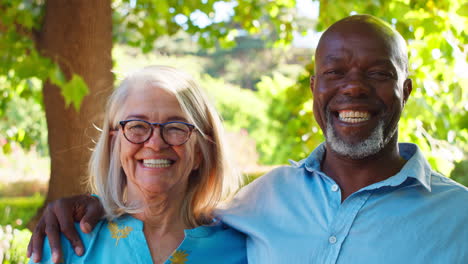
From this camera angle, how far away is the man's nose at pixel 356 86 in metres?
2.27

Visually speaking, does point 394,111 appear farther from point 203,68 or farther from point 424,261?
point 203,68

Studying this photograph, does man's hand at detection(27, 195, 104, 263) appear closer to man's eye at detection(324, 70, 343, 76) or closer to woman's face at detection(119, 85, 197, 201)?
woman's face at detection(119, 85, 197, 201)

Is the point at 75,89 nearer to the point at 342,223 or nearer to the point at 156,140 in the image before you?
the point at 156,140

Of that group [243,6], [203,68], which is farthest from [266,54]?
[243,6]

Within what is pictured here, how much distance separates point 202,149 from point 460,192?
1120 millimetres

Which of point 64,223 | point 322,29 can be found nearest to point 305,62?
point 322,29

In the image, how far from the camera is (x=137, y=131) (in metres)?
2.31

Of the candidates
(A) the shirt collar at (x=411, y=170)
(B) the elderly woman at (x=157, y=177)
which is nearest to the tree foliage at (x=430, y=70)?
(A) the shirt collar at (x=411, y=170)

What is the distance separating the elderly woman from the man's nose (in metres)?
0.63

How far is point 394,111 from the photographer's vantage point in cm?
232

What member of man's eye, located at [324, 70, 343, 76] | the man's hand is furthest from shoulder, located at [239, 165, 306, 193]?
the man's hand

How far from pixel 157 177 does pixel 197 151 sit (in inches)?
11.3

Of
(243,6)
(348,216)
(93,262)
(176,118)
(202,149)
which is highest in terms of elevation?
(243,6)

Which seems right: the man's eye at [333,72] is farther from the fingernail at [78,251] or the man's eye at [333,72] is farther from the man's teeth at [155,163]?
the fingernail at [78,251]
